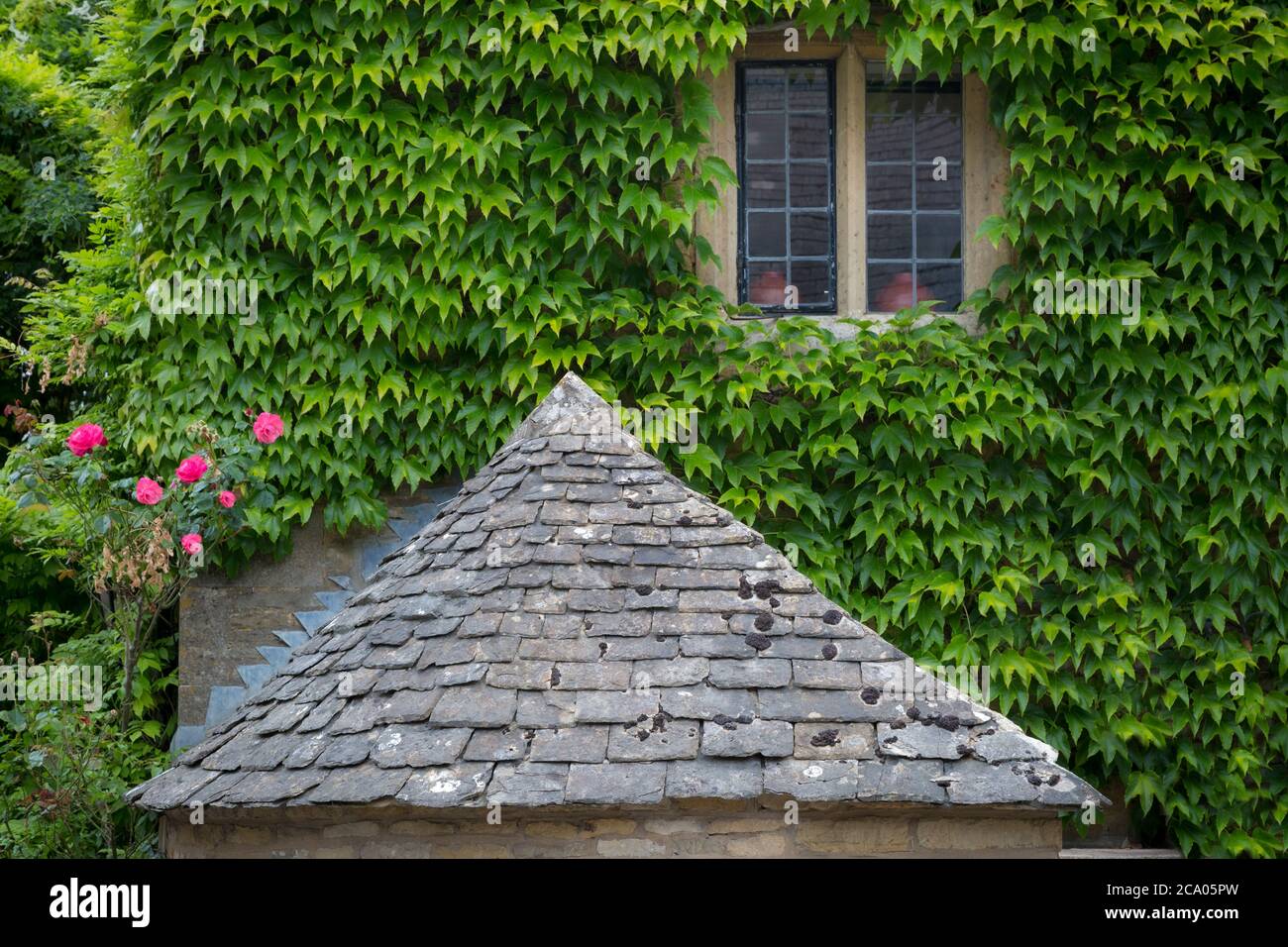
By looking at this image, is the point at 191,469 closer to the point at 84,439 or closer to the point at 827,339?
the point at 84,439

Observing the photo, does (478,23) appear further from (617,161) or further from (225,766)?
(225,766)

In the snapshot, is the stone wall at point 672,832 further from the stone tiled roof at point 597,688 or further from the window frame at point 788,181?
the window frame at point 788,181

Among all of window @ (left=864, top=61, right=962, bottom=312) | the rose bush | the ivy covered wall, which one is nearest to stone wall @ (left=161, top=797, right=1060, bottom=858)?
the rose bush

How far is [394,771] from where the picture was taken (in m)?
4.48

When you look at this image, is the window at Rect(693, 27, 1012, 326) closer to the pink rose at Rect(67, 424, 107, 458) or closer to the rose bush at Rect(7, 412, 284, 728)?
the rose bush at Rect(7, 412, 284, 728)

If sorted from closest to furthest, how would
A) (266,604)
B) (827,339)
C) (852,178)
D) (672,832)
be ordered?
(672,832) < (266,604) < (827,339) < (852,178)

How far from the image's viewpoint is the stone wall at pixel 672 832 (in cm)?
460

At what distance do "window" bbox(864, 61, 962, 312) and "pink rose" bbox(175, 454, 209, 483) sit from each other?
150 inches

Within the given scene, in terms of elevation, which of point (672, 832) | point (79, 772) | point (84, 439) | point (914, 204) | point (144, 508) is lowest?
point (79, 772)

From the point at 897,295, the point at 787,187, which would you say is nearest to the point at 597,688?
the point at 897,295

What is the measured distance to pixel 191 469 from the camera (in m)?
6.36

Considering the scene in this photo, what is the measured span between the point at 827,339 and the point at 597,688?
3.08 m

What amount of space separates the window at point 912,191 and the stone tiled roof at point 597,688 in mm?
2779
